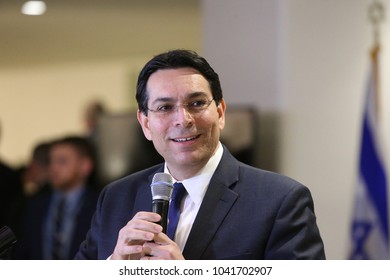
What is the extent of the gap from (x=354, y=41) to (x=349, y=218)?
527 mm

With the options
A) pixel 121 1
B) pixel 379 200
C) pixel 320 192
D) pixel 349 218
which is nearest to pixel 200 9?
pixel 121 1

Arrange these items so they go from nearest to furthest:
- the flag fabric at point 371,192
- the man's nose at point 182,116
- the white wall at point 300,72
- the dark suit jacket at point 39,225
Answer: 1. the man's nose at point 182,116
2. the dark suit jacket at point 39,225
3. the white wall at point 300,72
4. the flag fabric at point 371,192

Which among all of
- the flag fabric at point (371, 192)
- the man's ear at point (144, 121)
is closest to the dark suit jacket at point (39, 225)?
the man's ear at point (144, 121)

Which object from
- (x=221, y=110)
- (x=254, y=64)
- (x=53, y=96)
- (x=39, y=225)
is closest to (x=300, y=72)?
(x=254, y=64)

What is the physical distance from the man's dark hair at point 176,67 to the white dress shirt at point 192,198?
15 centimetres

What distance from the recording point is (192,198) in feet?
5.66

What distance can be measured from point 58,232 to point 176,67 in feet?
2.41

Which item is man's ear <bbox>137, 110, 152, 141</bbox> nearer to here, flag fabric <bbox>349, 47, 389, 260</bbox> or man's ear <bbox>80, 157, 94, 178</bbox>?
man's ear <bbox>80, 157, 94, 178</bbox>

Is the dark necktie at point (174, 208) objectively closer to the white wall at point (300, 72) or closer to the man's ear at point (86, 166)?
the white wall at point (300, 72)

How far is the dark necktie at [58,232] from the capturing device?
7.08ft

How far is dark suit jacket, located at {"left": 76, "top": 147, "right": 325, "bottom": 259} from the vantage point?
5.45 ft

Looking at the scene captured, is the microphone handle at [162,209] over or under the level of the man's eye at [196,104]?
under

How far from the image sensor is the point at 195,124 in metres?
1.68

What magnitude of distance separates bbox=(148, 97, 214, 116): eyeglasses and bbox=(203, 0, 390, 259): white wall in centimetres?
33
